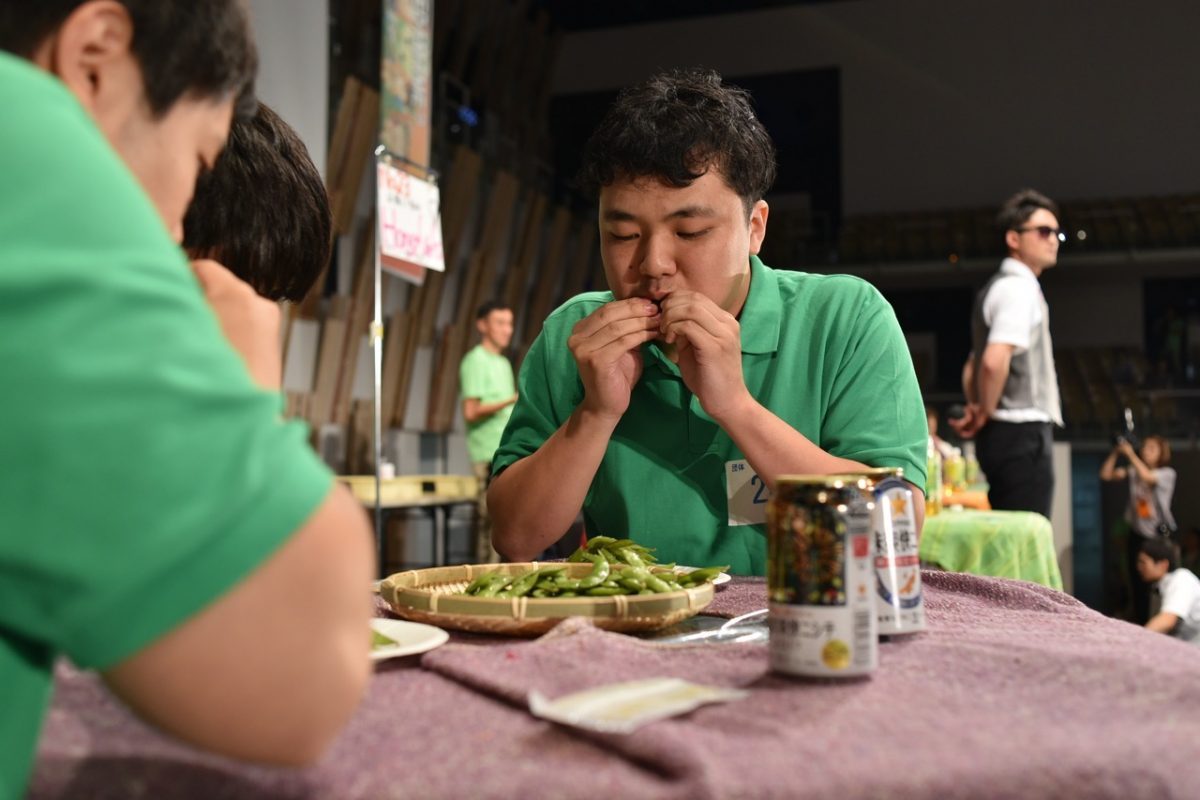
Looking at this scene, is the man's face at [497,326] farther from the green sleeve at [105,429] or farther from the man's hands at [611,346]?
the green sleeve at [105,429]

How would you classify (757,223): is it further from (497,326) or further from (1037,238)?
(497,326)

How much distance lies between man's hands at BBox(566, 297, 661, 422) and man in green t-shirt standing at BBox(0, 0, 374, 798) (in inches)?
36.7

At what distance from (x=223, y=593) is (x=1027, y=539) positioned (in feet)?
9.40

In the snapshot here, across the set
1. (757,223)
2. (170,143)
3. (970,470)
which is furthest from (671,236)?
(970,470)

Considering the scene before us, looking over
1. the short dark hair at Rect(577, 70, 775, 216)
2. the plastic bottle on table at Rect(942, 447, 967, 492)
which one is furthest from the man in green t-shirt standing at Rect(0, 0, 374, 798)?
the plastic bottle on table at Rect(942, 447, 967, 492)

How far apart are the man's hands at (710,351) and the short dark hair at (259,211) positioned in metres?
0.47

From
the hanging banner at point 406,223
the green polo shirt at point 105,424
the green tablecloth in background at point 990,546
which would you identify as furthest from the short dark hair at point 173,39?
the green tablecloth in background at point 990,546

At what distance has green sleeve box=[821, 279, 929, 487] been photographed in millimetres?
1493

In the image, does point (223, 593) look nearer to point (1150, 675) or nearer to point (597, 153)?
point (1150, 675)

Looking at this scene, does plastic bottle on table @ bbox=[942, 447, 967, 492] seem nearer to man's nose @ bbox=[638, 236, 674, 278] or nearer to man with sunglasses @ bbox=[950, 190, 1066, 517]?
man with sunglasses @ bbox=[950, 190, 1066, 517]

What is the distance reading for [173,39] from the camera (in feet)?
1.95

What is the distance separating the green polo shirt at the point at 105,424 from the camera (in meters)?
0.44

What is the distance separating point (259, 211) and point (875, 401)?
87 centimetres

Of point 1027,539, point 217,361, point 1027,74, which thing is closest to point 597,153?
point 217,361
